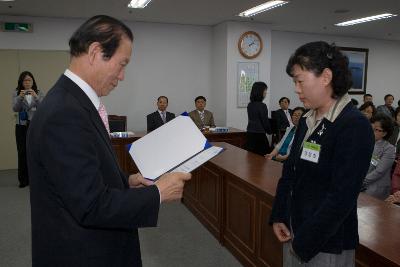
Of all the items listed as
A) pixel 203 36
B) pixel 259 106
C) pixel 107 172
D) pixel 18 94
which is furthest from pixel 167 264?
pixel 203 36

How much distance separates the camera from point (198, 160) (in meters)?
1.22

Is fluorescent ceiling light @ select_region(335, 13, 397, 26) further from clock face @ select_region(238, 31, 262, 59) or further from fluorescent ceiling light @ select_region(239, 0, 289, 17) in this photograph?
fluorescent ceiling light @ select_region(239, 0, 289, 17)

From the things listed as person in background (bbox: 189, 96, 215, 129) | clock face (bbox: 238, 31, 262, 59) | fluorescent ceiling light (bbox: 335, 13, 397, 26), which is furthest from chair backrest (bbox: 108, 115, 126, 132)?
fluorescent ceiling light (bbox: 335, 13, 397, 26)

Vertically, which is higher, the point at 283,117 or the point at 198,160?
the point at 198,160

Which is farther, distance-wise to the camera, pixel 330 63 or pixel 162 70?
pixel 162 70

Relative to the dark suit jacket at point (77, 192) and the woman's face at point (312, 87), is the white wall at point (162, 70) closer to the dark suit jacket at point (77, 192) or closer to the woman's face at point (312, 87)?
the woman's face at point (312, 87)

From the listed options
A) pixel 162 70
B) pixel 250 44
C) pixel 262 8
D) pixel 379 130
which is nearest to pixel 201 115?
pixel 162 70

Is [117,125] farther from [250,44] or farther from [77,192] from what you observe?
[77,192]

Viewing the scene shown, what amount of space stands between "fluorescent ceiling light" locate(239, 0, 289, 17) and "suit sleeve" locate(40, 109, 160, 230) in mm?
4939

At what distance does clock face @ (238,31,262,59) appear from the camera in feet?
22.1

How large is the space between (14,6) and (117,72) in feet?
17.6

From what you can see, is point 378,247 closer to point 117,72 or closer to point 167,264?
point 117,72

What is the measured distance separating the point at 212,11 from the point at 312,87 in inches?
195

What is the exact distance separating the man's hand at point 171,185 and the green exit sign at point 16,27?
6.10m
